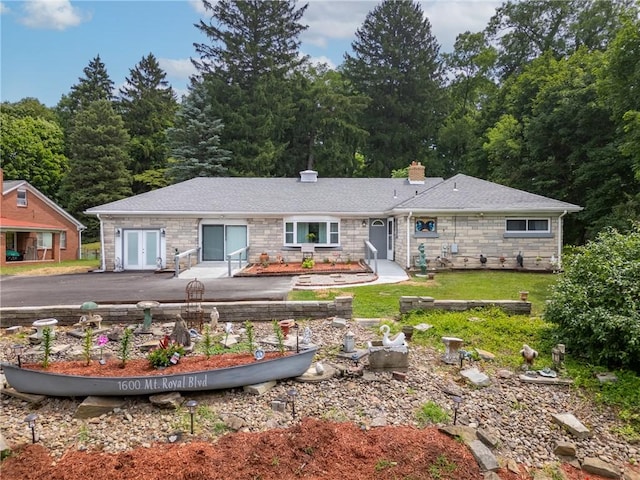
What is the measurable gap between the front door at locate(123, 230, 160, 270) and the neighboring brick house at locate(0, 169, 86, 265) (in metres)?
8.52

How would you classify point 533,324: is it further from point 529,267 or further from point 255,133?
point 255,133

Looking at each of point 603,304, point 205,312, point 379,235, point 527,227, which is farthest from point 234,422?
point 379,235

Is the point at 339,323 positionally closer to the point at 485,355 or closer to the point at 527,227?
the point at 485,355

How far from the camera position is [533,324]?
24.8 ft

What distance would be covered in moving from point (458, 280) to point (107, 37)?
40.6 ft

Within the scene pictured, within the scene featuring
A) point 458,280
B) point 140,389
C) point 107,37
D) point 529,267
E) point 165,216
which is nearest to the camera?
point 140,389

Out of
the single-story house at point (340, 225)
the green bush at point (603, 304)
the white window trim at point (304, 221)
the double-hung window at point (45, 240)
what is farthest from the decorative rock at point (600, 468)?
the double-hung window at point (45, 240)

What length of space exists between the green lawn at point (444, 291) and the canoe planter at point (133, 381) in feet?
13.1

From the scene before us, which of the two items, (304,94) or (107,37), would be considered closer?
(107,37)

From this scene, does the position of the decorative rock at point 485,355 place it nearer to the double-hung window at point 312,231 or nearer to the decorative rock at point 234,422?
the decorative rock at point 234,422

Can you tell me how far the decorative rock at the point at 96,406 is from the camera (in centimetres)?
454

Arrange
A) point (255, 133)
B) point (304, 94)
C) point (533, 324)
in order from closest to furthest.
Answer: point (533, 324)
point (255, 133)
point (304, 94)

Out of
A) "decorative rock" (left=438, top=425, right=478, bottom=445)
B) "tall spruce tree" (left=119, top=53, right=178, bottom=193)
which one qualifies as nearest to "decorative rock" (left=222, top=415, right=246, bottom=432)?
"decorative rock" (left=438, top=425, right=478, bottom=445)

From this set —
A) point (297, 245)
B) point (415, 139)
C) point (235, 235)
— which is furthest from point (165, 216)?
point (415, 139)
